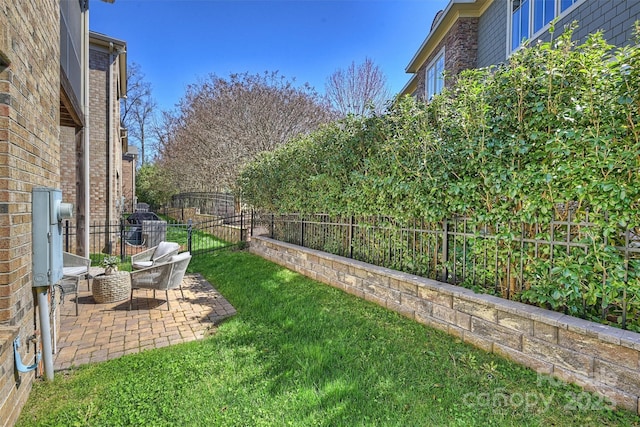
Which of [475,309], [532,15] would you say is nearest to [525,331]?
[475,309]

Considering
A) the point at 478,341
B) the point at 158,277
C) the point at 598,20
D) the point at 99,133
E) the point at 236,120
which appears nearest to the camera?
the point at 478,341

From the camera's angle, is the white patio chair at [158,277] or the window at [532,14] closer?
the white patio chair at [158,277]

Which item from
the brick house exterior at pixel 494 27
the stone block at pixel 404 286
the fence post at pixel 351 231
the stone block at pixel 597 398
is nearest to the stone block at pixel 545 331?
the stone block at pixel 597 398

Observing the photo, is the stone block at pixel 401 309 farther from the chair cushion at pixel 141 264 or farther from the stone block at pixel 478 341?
the chair cushion at pixel 141 264

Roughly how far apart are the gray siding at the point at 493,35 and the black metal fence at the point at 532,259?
22.0 ft

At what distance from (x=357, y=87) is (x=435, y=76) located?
7059 millimetres

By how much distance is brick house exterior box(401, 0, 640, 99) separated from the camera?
5410 millimetres

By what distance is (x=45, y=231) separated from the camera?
262 cm

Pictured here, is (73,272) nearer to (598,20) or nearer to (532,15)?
(598,20)

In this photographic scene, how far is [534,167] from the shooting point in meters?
2.78

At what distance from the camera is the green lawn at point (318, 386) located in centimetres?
230

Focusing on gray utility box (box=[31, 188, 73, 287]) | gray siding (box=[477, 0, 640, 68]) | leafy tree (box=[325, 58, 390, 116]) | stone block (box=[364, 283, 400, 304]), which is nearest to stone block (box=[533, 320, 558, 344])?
stone block (box=[364, 283, 400, 304])

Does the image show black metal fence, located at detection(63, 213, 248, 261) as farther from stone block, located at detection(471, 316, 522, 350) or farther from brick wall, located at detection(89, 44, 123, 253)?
stone block, located at detection(471, 316, 522, 350)

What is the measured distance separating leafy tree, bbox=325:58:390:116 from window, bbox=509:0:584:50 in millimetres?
9526
